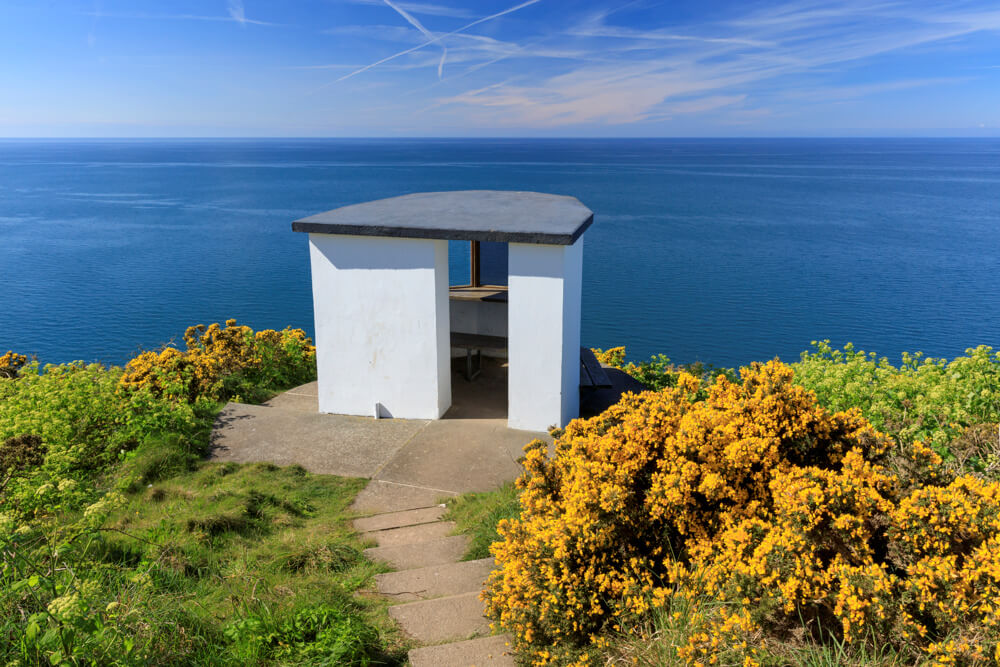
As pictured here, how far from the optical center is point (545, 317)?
8805 mm

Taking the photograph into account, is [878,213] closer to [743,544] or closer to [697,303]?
[697,303]

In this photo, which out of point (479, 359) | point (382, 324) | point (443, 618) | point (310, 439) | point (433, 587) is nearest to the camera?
point (443, 618)

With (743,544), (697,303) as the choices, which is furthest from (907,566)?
(697,303)

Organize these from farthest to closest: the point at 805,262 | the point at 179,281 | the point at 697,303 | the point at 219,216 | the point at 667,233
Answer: the point at 219,216 → the point at 667,233 → the point at 805,262 → the point at 179,281 → the point at 697,303

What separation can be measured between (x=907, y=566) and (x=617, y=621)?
1.64m

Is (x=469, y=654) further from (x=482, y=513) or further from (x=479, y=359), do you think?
(x=479, y=359)

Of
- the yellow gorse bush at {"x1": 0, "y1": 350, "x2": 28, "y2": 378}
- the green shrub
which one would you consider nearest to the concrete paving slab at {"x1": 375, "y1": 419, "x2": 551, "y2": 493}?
the green shrub

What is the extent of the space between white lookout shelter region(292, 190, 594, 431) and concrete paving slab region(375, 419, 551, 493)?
370 mm

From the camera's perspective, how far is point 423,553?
6.09 metres

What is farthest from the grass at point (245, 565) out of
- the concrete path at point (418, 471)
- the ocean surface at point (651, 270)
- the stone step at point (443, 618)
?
the ocean surface at point (651, 270)

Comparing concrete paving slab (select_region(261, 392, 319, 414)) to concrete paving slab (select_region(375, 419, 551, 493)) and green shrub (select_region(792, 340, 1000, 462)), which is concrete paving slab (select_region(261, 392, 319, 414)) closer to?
concrete paving slab (select_region(375, 419, 551, 493))

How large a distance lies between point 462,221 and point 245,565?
512 cm

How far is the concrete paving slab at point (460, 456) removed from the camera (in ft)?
25.9

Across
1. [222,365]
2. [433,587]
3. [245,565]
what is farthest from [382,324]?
[433,587]
